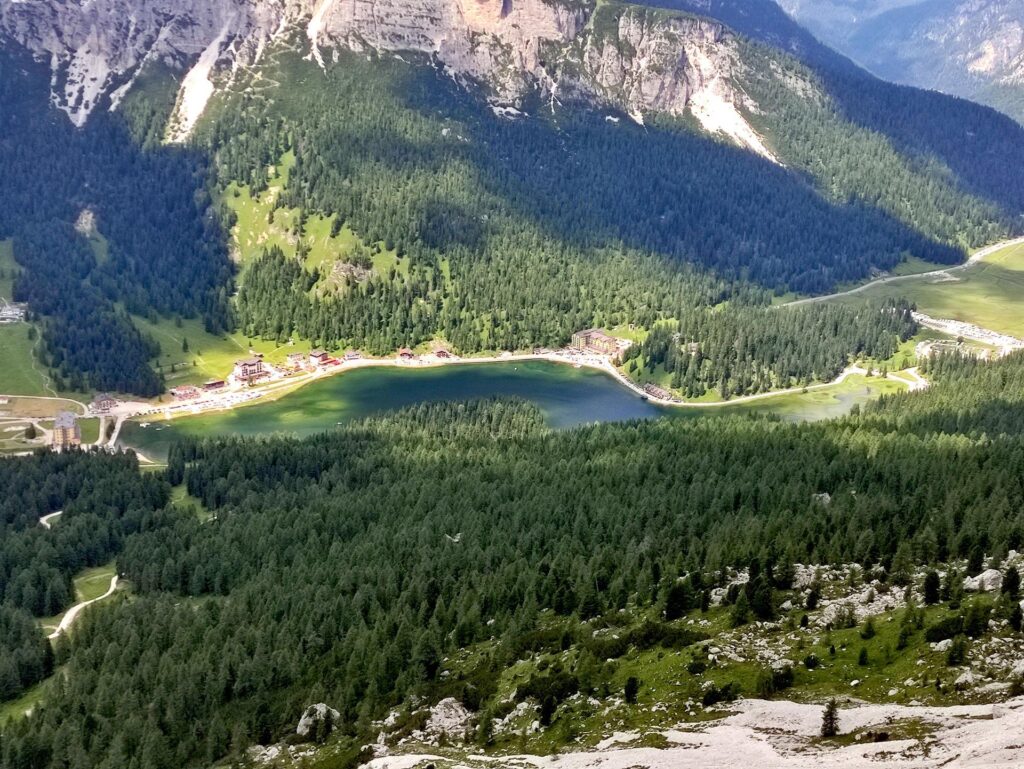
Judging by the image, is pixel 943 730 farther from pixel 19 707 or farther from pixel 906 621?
pixel 19 707

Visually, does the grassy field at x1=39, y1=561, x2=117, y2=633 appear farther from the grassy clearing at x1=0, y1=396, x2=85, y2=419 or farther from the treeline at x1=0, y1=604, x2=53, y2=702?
the grassy clearing at x1=0, y1=396, x2=85, y2=419

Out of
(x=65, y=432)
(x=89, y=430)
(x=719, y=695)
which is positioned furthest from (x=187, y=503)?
(x=719, y=695)

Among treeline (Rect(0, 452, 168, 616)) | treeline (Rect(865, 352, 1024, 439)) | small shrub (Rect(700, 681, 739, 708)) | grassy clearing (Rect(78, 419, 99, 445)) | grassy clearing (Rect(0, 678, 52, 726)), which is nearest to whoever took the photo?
small shrub (Rect(700, 681, 739, 708))

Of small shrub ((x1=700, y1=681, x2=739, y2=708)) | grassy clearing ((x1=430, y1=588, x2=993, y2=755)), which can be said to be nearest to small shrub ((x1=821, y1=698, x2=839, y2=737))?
grassy clearing ((x1=430, y1=588, x2=993, y2=755))

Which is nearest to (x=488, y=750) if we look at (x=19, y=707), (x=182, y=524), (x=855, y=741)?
(x=855, y=741)

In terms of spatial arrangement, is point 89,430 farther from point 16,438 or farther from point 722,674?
point 722,674

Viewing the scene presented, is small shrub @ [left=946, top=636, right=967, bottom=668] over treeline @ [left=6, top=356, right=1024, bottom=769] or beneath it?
over

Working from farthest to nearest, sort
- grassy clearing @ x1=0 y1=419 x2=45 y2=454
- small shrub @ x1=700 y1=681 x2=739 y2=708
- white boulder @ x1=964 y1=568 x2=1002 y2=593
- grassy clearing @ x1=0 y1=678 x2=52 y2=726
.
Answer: grassy clearing @ x1=0 y1=419 x2=45 y2=454, grassy clearing @ x1=0 y1=678 x2=52 y2=726, white boulder @ x1=964 y1=568 x2=1002 y2=593, small shrub @ x1=700 y1=681 x2=739 y2=708
